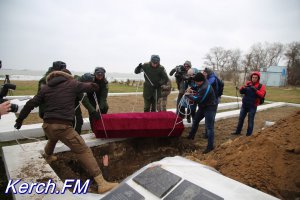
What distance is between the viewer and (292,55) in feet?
154

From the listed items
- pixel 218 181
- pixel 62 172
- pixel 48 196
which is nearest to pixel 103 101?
pixel 62 172

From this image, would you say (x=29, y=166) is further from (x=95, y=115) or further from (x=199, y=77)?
(x=199, y=77)

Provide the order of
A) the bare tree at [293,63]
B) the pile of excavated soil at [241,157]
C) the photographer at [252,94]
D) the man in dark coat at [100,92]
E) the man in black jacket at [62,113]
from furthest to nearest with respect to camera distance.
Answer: the bare tree at [293,63], the photographer at [252,94], the man in dark coat at [100,92], the man in black jacket at [62,113], the pile of excavated soil at [241,157]

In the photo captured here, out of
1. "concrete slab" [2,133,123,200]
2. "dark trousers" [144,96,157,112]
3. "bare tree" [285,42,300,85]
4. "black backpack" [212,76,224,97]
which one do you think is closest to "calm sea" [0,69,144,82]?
"dark trousers" [144,96,157,112]

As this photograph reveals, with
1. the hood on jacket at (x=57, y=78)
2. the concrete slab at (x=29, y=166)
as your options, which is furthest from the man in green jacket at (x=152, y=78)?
the hood on jacket at (x=57, y=78)

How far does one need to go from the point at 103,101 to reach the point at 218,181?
3.39 metres

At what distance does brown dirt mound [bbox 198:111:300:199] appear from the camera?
3.06 m

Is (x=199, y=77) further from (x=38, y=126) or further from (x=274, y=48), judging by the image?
(x=274, y=48)

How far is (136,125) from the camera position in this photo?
4.84 m

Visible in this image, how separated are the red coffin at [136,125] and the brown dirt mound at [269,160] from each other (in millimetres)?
1195

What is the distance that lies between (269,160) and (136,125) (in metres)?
2.50

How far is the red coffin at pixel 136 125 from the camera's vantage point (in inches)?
186

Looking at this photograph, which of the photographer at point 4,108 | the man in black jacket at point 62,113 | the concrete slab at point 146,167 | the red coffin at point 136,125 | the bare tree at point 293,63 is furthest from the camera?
the bare tree at point 293,63

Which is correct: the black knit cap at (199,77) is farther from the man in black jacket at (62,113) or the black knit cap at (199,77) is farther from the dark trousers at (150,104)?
the man in black jacket at (62,113)
